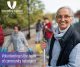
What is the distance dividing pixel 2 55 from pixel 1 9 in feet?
15.1

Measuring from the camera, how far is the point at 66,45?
112 cm

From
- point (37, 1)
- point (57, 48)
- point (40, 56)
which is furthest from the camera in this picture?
point (37, 1)

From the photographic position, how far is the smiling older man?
1075mm

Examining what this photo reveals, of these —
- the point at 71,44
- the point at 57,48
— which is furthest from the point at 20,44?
the point at 71,44

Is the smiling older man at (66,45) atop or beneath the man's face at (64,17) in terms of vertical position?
beneath

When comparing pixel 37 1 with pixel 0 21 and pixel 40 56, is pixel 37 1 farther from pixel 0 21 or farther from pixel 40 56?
pixel 40 56

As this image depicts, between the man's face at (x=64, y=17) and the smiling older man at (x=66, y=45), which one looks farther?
the man's face at (x=64, y=17)

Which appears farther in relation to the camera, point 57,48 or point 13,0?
point 13,0

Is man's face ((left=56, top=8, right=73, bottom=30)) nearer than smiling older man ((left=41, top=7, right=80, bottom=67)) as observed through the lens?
No

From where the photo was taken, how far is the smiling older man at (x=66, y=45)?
1075 mm

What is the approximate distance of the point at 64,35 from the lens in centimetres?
115

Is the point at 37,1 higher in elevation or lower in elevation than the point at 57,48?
higher

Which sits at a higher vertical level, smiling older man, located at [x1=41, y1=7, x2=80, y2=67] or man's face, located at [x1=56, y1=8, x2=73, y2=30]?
man's face, located at [x1=56, y1=8, x2=73, y2=30]

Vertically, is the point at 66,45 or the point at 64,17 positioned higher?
the point at 64,17
